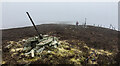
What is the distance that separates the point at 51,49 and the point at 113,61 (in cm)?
626

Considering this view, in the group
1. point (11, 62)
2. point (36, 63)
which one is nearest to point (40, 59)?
point (36, 63)

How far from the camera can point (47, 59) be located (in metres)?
7.89

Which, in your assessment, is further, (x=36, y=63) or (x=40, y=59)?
(x=40, y=59)

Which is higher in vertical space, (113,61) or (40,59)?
(40,59)

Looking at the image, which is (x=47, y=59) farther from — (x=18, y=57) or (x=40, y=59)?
(x=18, y=57)

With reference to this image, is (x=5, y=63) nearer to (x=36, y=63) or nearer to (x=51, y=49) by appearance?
(x=36, y=63)

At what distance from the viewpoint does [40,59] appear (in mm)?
7949

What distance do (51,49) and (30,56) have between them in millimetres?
2270

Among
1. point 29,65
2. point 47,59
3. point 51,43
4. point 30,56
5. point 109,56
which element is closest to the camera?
point 29,65

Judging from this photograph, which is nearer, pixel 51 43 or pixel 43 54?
pixel 43 54

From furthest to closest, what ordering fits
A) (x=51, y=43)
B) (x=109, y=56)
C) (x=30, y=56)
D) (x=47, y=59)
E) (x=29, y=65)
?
(x=51, y=43) < (x=109, y=56) < (x=30, y=56) < (x=47, y=59) < (x=29, y=65)

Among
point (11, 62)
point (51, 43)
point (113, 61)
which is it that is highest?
point (51, 43)

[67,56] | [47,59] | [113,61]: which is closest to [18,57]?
[47,59]

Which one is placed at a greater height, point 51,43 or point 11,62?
point 51,43
